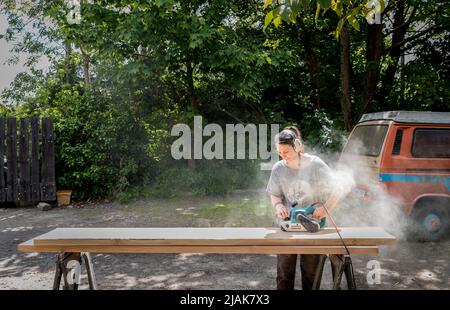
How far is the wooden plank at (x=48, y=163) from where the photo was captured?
10734mm

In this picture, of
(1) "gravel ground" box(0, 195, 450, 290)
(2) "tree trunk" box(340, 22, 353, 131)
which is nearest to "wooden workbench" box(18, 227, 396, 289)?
(1) "gravel ground" box(0, 195, 450, 290)

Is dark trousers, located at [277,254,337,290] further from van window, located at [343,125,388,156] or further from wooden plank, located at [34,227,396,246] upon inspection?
van window, located at [343,125,388,156]

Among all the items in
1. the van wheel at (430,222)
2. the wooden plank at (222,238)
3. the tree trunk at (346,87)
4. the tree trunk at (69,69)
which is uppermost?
the tree trunk at (69,69)

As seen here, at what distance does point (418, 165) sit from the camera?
22.0ft

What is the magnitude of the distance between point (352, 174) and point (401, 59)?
30.3ft

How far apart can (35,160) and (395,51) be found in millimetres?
11787

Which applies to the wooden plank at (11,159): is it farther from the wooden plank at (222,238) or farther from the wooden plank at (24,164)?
the wooden plank at (222,238)

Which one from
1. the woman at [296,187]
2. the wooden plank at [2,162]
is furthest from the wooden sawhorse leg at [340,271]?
the wooden plank at [2,162]

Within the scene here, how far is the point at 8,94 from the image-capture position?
2058cm

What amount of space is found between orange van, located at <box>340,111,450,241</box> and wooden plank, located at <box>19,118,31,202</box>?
27.0 ft

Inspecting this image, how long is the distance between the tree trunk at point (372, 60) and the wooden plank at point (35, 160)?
31.5 feet

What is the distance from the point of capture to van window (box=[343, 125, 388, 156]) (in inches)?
273

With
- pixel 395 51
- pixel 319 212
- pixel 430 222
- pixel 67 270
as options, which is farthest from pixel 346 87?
pixel 67 270

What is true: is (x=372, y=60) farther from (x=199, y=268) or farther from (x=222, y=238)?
(x=222, y=238)
